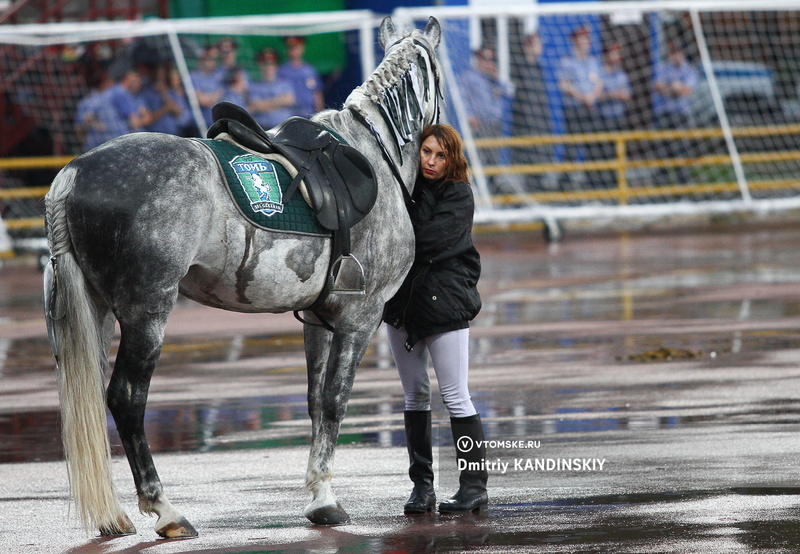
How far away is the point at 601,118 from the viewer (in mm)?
21938

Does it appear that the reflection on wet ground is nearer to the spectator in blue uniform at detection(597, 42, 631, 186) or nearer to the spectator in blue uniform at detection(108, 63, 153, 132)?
the spectator in blue uniform at detection(108, 63, 153, 132)

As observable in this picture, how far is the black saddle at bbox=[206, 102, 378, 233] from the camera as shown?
6.20 meters

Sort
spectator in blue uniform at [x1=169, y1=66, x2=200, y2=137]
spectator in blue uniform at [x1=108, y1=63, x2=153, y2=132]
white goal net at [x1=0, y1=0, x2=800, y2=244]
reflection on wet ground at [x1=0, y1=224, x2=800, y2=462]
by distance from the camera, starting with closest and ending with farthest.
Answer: reflection on wet ground at [x1=0, y1=224, x2=800, y2=462]
spectator in blue uniform at [x1=108, y1=63, x2=153, y2=132]
spectator in blue uniform at [x1=169, y1=66, x2=200, y2=137]
white goal net at [x1=0, y1=0, x2=800, y2=244]

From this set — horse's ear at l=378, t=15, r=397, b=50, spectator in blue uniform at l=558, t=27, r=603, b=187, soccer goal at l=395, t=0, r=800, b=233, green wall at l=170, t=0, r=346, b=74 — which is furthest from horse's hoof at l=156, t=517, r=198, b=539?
green wall at l=170, t=0, r=346, b=74

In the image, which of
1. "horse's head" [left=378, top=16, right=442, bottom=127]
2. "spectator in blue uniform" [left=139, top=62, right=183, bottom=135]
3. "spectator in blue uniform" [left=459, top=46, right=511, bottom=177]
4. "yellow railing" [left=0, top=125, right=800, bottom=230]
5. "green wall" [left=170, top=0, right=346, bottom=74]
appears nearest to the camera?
"horse's head" [left=378, top=16, right=442, bottom=127]

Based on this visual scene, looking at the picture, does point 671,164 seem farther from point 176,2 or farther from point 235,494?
point 235,494

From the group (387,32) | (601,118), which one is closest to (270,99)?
(601,118)

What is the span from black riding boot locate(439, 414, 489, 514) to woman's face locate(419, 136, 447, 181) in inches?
46.4

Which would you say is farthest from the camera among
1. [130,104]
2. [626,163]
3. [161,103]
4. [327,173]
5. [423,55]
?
→ [626,163]

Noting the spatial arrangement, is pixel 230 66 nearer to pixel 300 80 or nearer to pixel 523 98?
pixel 300 80

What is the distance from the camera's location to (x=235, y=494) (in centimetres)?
673

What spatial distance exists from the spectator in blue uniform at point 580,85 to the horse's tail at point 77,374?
16.3m

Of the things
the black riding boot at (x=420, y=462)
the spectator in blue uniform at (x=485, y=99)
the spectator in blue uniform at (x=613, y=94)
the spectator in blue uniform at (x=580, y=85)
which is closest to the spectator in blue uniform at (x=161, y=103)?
the spectator in blue uniform at (x=485, y=99)

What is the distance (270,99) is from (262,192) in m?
14.7
